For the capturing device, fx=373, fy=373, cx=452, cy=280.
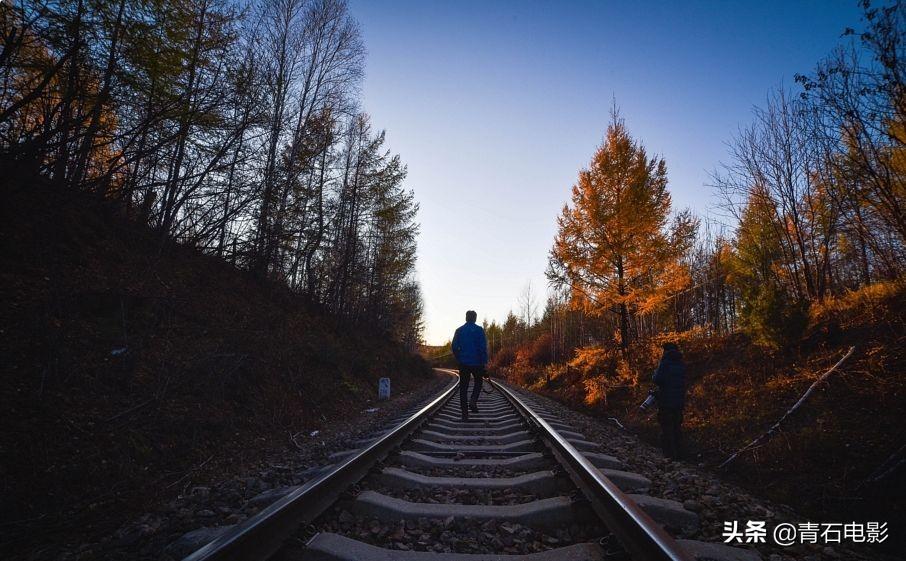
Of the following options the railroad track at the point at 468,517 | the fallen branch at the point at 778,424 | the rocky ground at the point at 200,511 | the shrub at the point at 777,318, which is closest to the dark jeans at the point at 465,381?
the rocky ground at the point at 200,511

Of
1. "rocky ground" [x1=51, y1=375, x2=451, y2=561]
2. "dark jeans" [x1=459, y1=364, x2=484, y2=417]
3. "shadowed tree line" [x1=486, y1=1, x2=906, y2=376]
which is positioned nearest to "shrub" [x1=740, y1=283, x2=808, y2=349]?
"shadowed tree line" [x1=486, y1=1, x2=906, y2=376]

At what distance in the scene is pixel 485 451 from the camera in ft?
13.8

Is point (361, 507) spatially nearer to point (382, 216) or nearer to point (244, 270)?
point (244, 270)

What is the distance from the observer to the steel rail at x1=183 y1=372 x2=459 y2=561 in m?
1.79

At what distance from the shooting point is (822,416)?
5.24 metres

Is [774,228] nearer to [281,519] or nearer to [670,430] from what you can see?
[670,430]

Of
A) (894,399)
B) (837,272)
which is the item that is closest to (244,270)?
(894,399)

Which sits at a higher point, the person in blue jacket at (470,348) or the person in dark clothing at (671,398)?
the person in blue jacket at (470,348)

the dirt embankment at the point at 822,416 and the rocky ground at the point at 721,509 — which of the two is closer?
the rocky ground at the point at 721,509

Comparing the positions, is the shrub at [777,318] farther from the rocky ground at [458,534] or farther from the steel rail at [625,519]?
the rocky ground at [458,534]

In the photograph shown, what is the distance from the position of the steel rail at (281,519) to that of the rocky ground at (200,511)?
0.40m

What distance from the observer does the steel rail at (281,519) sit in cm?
179

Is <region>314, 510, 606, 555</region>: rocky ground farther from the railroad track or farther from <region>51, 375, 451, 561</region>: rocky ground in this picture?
<region>51, 375, 451, 561</region>: rocky ground

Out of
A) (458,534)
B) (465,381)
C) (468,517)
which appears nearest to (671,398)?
(465,381)
